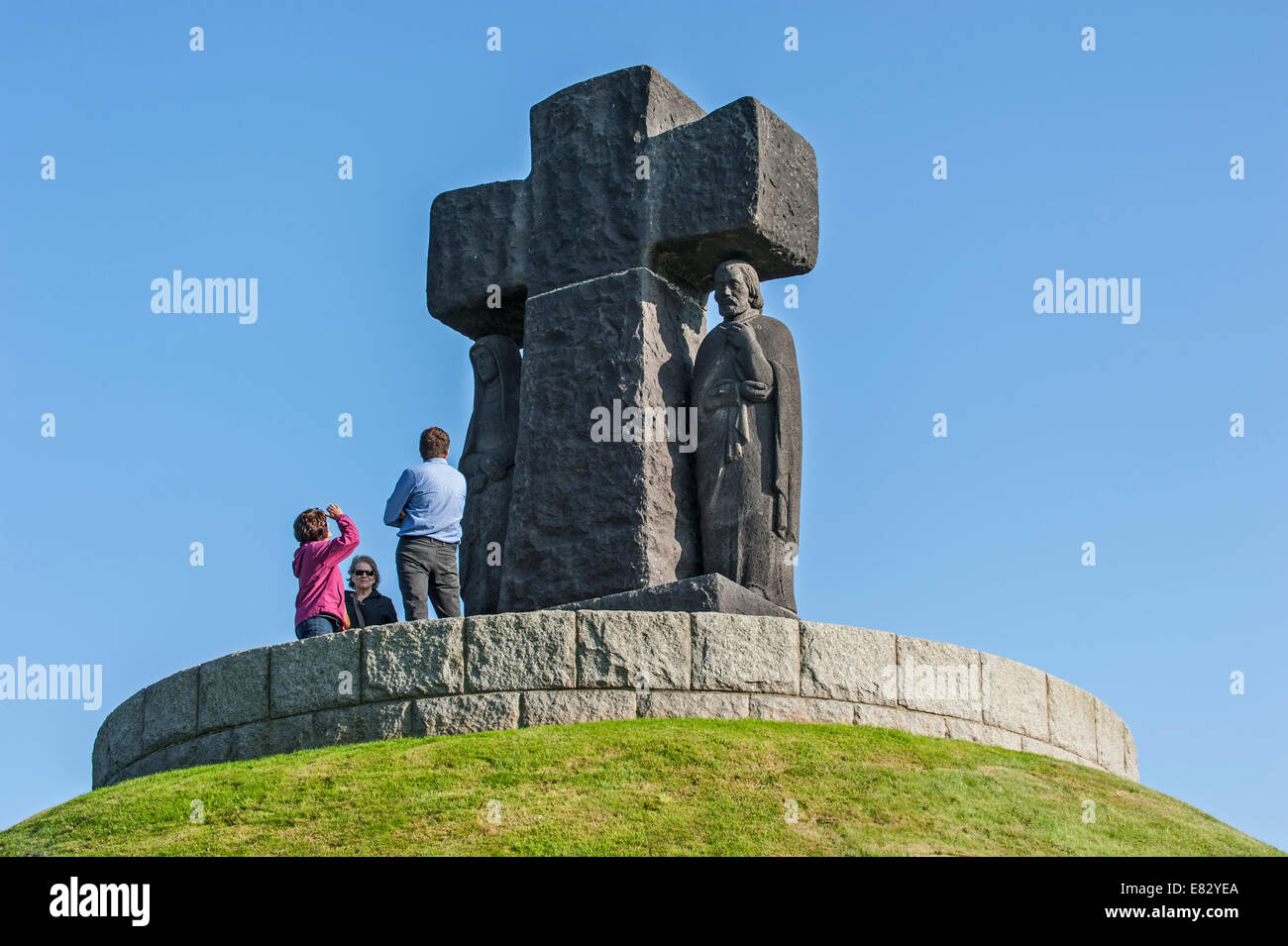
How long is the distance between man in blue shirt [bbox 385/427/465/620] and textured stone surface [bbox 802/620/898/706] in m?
2.70

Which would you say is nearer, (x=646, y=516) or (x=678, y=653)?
(x=678, y=653)

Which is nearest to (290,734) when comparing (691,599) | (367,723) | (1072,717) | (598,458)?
(367,723)

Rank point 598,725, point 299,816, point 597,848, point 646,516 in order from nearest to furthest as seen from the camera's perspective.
Answer: 1. point 597,848
2. point 299,816
3. point 598,725
4. point 646,516

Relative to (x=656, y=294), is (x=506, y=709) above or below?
below

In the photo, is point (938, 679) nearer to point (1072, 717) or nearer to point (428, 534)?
point (1072, 717)

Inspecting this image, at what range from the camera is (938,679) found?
11.7 meters

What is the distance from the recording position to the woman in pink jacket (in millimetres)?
12055

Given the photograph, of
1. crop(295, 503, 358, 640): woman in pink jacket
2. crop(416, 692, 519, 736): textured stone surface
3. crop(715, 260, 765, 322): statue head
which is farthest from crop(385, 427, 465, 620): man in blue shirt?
crop(715, 260, 765, 322): statue head

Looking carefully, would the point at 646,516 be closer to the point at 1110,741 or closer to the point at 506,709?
the point at 506,709

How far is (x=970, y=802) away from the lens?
32.1 ft

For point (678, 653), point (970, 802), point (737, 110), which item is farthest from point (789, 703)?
point (737, 110)

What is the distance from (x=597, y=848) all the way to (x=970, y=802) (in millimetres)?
2330

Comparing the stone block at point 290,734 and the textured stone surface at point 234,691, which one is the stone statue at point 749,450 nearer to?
the stone block at point 290,734

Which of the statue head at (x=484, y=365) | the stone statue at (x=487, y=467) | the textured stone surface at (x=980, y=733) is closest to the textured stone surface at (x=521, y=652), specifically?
the stone statue at (x=487, y=467)
